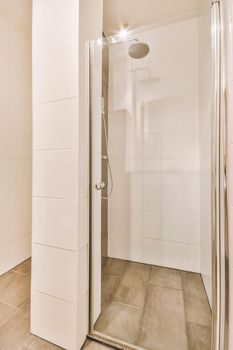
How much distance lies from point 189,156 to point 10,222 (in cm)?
190

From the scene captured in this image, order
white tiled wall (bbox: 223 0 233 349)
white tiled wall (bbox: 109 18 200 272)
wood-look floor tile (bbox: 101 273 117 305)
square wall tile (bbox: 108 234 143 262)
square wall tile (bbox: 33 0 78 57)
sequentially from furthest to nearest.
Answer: square wall tile (bbox: 108 234 143 262), white tiled wall (bbox: 109 18 200 272), wood-look floor tile (bbox: 101 273 117 305), square wall tile (bbox: 33 0 78 57), white tiled wall (bbox: 223 0 233 349)

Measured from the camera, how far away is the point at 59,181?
0.98m

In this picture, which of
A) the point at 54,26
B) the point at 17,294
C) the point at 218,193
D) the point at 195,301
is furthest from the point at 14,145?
the point at 195,301

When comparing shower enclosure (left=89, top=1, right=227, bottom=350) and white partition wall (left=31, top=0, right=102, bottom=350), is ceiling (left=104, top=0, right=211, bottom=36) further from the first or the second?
white partition wall (left=31, top=0, right=102, bottom=350)

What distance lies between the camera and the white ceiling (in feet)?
5.14

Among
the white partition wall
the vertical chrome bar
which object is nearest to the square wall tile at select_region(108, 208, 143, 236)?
the white partition wall

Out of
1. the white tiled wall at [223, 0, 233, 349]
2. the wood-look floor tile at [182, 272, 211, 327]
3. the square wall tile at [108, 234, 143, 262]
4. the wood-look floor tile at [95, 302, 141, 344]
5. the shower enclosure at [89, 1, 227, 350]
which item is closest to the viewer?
the white tiled wall at [223, 0, 233, 349]

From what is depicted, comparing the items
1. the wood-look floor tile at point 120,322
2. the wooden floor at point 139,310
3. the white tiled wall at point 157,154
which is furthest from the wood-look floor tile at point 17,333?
the white tiled wall at point 157,154

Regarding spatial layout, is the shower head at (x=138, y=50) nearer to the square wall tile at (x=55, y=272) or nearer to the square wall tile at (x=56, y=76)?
the square wall tile at (x=56, y=76)

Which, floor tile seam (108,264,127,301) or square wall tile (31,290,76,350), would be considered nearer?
square wall tile (31,290,76,350)

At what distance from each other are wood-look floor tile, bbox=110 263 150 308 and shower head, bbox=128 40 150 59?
1.97 metres

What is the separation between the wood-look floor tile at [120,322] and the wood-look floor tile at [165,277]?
0.36 metres

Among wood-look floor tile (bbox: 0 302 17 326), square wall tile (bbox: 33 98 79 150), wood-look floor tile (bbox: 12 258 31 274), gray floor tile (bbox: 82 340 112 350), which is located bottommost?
gray floor tile (bbox: 82 340 112 350)

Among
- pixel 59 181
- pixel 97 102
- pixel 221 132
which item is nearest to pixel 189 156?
pixel 221 132
